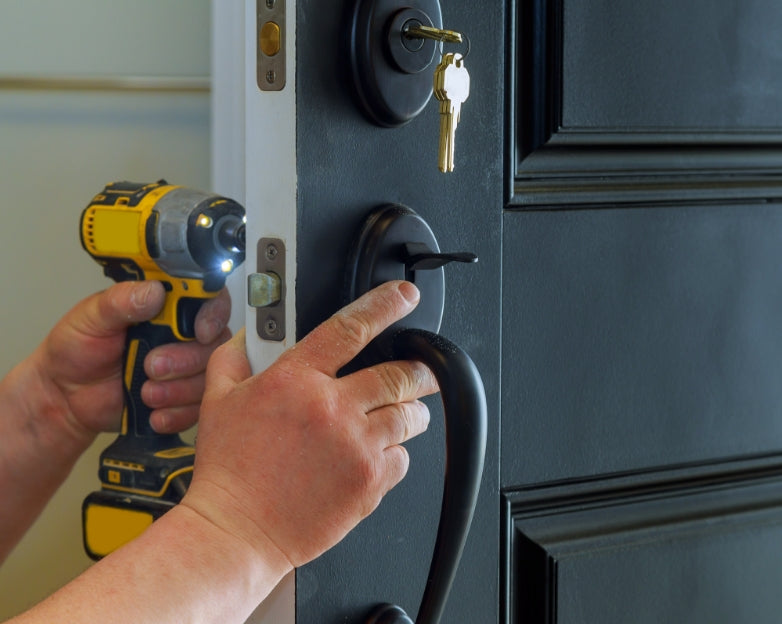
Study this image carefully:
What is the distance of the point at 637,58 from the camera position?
64 cm

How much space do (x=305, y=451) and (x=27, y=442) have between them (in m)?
0.55

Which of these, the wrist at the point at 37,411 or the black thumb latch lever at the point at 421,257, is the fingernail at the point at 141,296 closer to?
the wrist at the point at 37,411

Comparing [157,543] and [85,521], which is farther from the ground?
[157,543]

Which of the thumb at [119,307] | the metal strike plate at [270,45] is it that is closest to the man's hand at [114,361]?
the thumb at [119,307]

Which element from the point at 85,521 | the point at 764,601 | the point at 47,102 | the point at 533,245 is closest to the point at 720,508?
the point at 764,601

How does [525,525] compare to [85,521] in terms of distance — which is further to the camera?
[85,521]

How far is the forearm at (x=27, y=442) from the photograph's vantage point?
3.11 feet

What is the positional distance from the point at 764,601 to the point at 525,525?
0.23 metres

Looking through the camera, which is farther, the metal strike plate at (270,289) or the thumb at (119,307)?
the thumb at (119,307)

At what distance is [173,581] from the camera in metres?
0.50

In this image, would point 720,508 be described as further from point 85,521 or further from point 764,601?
point 85,521

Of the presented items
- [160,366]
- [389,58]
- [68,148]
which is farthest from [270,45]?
[68,148]

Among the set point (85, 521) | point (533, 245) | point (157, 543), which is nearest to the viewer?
point (157, 543)

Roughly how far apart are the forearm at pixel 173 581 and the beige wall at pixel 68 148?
1006mm
